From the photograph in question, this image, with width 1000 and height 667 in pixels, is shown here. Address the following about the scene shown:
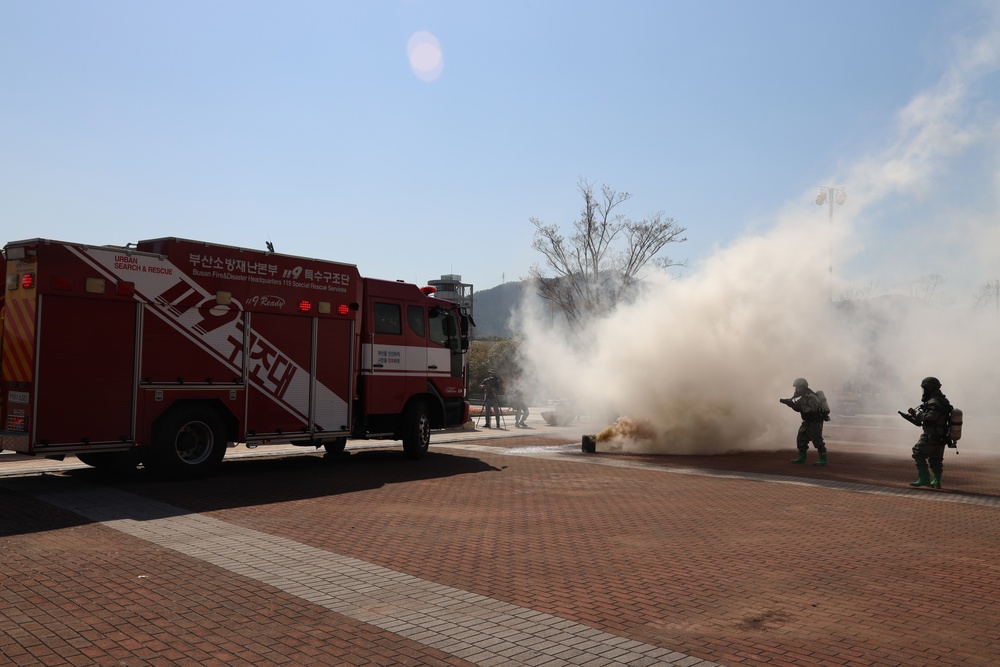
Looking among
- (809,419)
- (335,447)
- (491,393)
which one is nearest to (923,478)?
(809,419)

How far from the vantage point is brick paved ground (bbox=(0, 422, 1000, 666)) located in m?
4.95

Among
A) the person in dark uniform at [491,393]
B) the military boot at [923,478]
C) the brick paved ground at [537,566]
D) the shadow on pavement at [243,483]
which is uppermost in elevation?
the person in dark uniform at [491,393]

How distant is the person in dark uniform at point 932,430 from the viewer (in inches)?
494

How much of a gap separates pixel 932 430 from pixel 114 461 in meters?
12.7

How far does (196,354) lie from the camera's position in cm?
1162

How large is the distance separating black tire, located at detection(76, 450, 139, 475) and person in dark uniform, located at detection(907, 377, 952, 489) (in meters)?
12.1

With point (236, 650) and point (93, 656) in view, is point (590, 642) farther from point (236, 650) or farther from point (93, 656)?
point (93, 656)

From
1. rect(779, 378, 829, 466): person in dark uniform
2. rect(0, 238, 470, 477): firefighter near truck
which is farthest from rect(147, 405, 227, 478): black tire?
rect(779, 378, 829, 466): person in dark uniform

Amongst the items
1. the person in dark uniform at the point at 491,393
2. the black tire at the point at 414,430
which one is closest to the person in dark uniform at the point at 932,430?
the black tire at the point at 414,430

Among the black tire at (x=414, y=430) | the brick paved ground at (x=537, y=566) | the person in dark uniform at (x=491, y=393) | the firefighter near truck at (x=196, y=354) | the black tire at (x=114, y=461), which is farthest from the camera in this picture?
the person in dark uniform at (x=491, y=393)

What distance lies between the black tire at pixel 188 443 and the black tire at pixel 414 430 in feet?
13.2

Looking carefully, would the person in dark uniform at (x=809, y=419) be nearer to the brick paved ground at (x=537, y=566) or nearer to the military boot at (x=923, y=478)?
the brick paved ground at (x=537, y=566)

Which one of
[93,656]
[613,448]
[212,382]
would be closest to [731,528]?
[93,656]

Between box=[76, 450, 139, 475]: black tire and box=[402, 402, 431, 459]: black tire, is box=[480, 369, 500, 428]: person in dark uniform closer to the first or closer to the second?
box=[402, 402, 431, 459]: black tire
